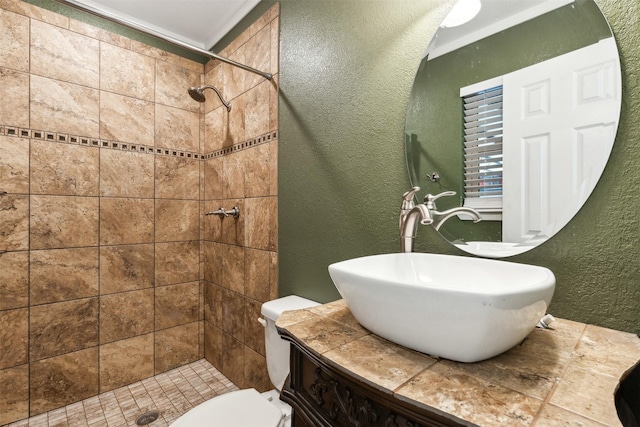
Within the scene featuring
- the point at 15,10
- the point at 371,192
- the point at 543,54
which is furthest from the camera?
the point at 15,10

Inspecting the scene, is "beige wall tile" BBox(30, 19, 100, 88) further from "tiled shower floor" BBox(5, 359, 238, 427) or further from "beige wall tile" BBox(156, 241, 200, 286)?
"tiled shower floor" BBox(5, 359, 238, 427)

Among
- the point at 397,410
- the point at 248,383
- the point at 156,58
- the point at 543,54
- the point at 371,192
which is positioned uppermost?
the point at 156,58

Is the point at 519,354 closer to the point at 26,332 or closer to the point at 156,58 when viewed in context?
the point at 26,332

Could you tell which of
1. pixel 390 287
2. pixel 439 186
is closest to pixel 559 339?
pixel 390 287

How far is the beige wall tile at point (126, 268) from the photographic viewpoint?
201 cm

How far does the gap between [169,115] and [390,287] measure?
227cm

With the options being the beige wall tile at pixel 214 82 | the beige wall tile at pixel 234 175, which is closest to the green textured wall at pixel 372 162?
the beige wall tile at pixel 234 175

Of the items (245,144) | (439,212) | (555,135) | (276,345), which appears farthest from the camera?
(245,144)

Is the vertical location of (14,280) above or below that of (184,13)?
below

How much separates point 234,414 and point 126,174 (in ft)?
5.54

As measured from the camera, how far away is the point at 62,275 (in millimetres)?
1866

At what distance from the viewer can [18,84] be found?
67.8 inches

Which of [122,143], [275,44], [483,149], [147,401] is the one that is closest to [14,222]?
[122,143]

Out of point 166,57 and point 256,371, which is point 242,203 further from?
point 166,57
